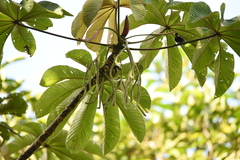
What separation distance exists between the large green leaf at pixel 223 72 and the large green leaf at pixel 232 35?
7 cm

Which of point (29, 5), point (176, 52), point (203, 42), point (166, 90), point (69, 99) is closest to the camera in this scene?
point (29, 5)

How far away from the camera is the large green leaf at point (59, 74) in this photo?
5.05 ft

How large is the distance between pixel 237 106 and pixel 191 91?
1.89ft

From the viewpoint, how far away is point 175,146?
387cm

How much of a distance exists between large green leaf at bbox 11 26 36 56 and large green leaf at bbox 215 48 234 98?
2.77 feet

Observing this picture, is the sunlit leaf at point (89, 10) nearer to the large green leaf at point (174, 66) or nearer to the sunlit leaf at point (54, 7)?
the sunlit leaf at point (54, 7)

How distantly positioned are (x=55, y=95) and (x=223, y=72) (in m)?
0.76

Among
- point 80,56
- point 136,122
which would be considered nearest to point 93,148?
point 136,122

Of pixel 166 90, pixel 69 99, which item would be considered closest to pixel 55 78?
pixel 69 99

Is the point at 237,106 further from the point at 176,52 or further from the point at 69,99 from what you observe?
the point at 69,99

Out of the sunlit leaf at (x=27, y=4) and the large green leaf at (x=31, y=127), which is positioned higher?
the sunlit leaf at (x=27, y=4)

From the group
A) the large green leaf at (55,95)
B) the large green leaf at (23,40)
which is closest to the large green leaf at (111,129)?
the large green leaf at (55,95)

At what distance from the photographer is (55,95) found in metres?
1.54

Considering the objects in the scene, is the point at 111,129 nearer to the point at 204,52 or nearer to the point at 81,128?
the point at 81,128
